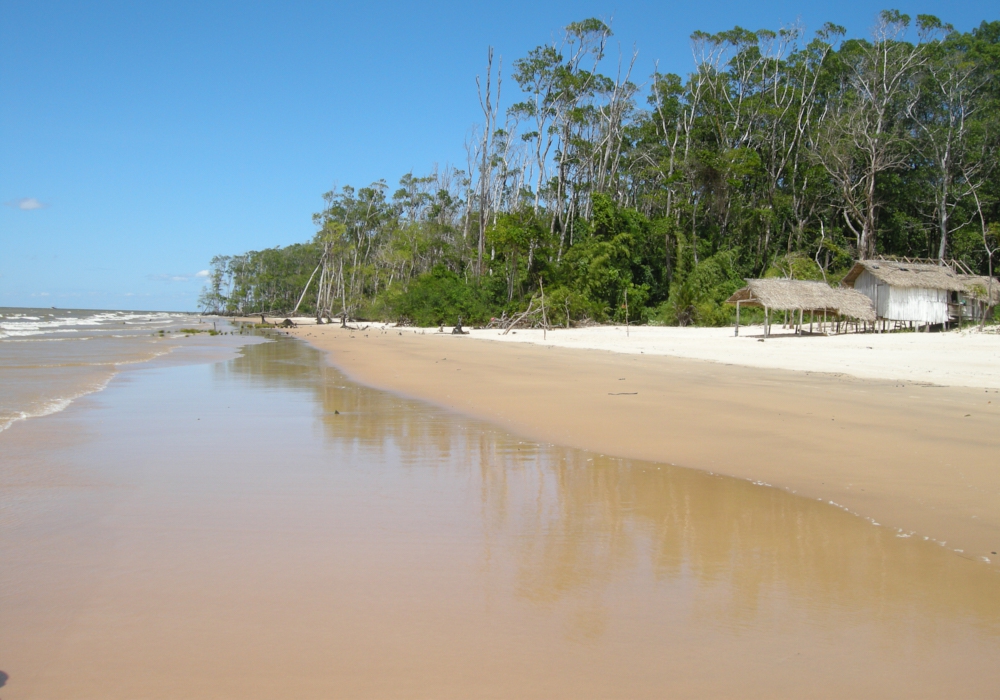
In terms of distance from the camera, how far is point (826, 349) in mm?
19328

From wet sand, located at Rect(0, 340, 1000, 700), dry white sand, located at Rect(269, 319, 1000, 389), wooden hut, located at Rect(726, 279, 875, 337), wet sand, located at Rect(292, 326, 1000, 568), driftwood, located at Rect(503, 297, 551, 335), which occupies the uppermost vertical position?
wooden hut, located at Rect(726, 279, 875, 337)

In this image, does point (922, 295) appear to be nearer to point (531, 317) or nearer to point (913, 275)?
point (913, 275)

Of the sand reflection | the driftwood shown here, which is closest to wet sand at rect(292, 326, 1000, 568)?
the sand reflection

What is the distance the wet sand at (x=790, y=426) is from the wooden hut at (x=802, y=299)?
1163 cm

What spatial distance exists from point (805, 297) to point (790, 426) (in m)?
20.0

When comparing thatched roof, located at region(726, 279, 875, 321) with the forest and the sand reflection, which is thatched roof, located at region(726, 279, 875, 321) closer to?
the forest

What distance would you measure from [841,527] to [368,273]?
53.9 m

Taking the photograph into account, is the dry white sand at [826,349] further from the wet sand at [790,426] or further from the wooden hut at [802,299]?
the wet sand at [790,426]

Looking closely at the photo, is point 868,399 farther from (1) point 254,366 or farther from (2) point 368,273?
(2) point 368,273

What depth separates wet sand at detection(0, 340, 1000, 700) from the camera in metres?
2.54

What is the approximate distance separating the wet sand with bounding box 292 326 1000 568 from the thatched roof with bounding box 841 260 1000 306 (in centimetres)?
1571

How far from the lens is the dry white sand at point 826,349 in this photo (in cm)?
1334

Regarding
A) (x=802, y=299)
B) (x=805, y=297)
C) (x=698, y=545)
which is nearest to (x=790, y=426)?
(x=698, y=545)

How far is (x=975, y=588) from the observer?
131 inches
